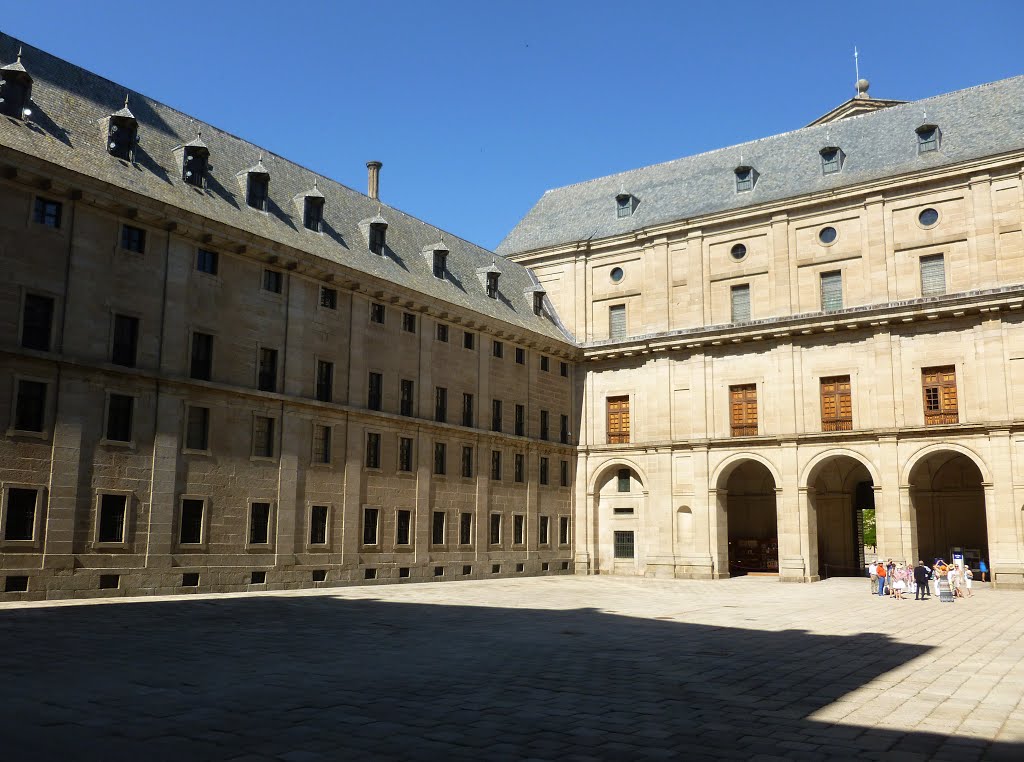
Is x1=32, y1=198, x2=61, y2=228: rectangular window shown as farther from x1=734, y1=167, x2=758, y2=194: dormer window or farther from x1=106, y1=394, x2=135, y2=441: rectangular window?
x1=734, y1=167, x2=758, y2=194: dormer window

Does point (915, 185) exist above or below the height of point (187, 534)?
above

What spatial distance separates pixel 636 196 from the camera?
2174 inches

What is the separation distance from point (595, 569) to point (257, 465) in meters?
23.6

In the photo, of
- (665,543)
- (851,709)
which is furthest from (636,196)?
(851,709)

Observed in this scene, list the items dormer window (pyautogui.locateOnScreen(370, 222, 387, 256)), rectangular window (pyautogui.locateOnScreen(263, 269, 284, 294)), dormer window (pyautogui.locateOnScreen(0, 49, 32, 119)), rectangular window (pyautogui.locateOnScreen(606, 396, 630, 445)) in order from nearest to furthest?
1. dormer window (pyautogui.locateOnScreen(0, 49, 32, 119))
2. rectangular window (pyautogui.locateOnScreen(263, 269, 284, 294))
3. dormer window (pyautogui.locateOnScreen(370, 222, 387, 256))
4. rectangular window (pyautogui.locateOnScreen(606, 396, 630, 445))

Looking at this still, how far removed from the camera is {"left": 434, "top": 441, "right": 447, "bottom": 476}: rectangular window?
42.1m

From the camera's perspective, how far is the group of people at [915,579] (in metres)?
33.1

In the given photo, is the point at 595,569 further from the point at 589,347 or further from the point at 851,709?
the point at 851,709

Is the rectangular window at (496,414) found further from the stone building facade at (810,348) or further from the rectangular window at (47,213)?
the rectangular window at (47,213)

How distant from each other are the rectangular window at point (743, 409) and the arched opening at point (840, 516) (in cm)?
501

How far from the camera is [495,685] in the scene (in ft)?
43.5

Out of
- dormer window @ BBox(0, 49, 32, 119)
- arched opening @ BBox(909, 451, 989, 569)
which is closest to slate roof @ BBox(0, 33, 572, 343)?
dormer window @ BBox(0, 49, 32, 119)

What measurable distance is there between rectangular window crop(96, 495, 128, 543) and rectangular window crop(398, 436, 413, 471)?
13.4m

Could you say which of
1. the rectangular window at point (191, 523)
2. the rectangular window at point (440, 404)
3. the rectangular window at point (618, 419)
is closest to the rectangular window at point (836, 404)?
the rectangular window at point (618, 419)
